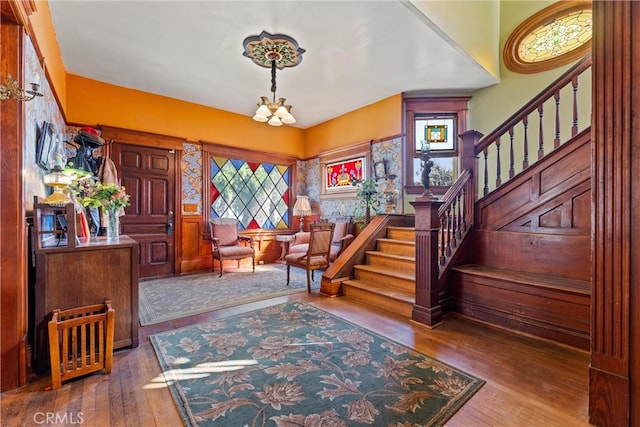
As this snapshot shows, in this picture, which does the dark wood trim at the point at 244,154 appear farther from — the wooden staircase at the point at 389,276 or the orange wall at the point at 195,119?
the wooden staircase at the point at 389,276

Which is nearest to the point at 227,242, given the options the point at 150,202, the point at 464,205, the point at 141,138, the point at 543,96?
the point at 150,202

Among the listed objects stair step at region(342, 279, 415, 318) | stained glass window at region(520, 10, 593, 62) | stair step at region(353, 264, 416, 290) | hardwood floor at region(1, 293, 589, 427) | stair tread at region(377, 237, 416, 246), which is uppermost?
stained glass window at region(520, 10, 593, 62)

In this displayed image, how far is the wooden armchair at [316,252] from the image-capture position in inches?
152

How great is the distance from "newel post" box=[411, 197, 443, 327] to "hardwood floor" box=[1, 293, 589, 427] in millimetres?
241

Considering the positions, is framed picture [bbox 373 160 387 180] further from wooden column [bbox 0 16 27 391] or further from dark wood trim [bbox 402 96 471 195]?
wooden column [bbox 0 16 27 391]

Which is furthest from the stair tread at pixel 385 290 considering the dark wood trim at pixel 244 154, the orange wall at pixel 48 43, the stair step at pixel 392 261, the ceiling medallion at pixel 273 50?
the orange wall at pixel 48 43

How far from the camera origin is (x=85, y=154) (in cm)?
318

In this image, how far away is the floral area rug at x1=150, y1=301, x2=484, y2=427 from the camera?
1.47 metres

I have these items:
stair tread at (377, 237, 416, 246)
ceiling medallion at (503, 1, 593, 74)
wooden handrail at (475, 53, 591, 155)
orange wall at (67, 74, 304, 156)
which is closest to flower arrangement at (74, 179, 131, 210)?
orange wall at (67, 74, 304, 156)

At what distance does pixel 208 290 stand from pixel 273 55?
325cm

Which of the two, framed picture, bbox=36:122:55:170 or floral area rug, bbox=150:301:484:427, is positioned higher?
framed picture, bbox=36:122:55:170

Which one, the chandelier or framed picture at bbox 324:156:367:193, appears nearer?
the chandelier

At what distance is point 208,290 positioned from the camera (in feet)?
12.7

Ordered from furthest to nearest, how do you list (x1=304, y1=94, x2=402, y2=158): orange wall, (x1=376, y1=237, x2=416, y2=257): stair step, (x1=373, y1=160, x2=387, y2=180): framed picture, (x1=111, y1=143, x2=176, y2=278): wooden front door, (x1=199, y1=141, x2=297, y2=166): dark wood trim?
→ (x1=199, y1=141, x2=297, y2=166): dark wood trim < (x1=373, y1=160, x2=387, y2=180): framed picture < (x1=304, y1=94, x2=402, y2=158): orange wall < (x1=111, y1=143, x2=176, y2=278): wooden front door < (x1=376, y1=237, x2=416, y2=257): stair step
